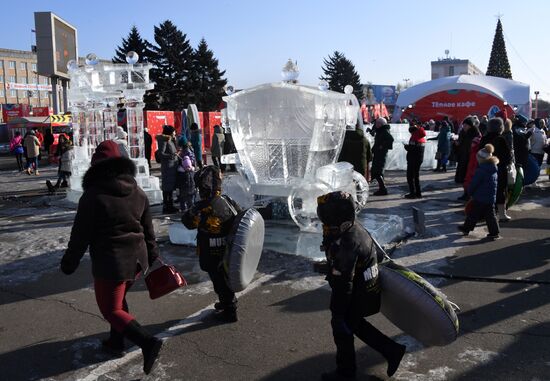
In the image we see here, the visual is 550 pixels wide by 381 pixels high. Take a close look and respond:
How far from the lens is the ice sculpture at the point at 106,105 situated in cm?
1122

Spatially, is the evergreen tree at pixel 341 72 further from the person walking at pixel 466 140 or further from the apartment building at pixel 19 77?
the apartment building at pixel 19 77

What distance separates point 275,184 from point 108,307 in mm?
3741

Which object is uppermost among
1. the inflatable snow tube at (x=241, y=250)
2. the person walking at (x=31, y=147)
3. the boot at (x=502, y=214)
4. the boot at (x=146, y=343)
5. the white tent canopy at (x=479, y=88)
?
the white tent canopy at (x=479, y=88)

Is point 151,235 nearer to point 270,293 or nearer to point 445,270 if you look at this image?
point 270,293

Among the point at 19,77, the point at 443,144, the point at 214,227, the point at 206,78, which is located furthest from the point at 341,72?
the point at 19,77

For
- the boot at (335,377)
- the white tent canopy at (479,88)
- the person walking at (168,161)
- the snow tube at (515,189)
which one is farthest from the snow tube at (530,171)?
the white tent canopy at (479,88)

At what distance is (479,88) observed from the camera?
29.1 meters

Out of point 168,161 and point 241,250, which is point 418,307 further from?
point 168,161

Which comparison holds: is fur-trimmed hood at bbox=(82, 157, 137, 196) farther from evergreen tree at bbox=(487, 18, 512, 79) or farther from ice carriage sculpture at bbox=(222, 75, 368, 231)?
evergreen tree at bbox=(487, 18, 512, 79)

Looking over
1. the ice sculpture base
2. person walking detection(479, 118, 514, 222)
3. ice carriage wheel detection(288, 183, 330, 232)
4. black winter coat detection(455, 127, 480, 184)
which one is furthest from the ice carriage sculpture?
black winter coat detection(455, 127, 480, 184)

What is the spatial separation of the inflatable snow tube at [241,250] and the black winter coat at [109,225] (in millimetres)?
763

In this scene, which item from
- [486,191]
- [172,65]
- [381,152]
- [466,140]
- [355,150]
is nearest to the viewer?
[486,191]

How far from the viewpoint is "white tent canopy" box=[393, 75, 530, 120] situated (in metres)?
29.0

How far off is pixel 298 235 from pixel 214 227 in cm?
256
